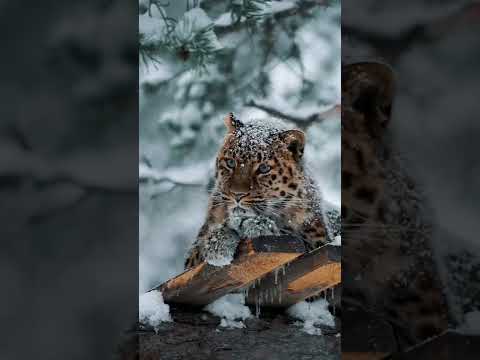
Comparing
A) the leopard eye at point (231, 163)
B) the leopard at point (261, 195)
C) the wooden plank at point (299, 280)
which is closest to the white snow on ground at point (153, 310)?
the leopard at point (261, 195)

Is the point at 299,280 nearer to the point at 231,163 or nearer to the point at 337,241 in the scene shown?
the point at 337,241

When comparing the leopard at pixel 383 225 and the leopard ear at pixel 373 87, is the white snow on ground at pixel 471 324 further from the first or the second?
the leopard ear at pixel 373 87

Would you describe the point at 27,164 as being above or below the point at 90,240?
above

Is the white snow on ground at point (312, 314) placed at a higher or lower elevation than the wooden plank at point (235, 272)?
lower

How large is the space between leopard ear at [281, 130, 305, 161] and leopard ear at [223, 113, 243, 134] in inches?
6.3

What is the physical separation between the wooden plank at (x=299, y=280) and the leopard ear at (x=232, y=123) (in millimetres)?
510

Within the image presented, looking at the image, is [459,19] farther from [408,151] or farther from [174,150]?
[174,150]

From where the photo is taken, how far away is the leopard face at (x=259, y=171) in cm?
233

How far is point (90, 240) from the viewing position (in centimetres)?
230

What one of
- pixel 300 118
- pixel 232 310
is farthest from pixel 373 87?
pixel 232 310

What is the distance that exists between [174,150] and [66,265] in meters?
0.55

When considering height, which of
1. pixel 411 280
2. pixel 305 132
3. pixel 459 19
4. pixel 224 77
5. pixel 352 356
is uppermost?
pixel 459 19

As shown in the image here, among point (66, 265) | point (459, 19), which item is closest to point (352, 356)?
point (66, 265)

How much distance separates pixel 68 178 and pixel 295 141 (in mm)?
794
